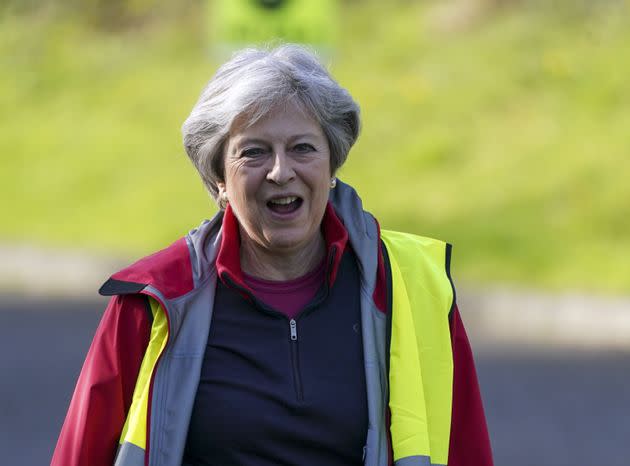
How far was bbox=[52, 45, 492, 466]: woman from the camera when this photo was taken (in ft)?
10.4

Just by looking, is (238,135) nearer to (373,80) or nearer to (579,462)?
(579,462)

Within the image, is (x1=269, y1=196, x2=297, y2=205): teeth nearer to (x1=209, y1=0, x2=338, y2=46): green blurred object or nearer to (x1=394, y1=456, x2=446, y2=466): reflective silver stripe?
(x1=394, y1=456, x2=446, y2=466): reflective silver stripe

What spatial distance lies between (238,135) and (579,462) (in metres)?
4.96

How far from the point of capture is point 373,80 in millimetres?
19062

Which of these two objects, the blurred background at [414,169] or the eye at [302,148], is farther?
the blurred background at [414,169]

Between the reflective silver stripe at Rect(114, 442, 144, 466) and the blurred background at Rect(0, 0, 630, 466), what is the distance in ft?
15.7

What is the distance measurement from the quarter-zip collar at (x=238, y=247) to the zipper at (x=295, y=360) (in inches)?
4.5

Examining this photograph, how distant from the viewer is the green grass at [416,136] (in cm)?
1456

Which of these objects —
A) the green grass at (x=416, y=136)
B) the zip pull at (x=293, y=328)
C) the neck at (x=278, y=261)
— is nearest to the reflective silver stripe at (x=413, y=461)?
the zip pull at (x=293, y=328)

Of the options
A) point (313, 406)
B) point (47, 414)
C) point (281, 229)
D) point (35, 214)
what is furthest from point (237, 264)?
point (35, 214)

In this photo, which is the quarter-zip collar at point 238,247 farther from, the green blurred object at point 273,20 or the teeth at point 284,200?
the green blurred object at point 273,20

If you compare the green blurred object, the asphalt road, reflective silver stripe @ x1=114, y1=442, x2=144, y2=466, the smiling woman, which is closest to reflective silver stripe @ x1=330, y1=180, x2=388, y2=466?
the smiling woman

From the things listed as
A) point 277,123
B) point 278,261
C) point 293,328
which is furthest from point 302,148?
point 293,328

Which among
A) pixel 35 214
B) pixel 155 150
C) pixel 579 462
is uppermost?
pixel 155 150
